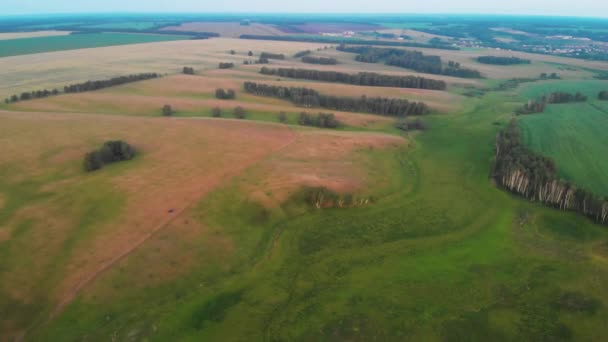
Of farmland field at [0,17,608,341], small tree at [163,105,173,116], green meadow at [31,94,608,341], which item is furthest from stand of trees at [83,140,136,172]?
small tree at [163,105,173,116]

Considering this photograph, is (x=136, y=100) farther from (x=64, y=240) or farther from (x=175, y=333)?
(x=175, y=333)

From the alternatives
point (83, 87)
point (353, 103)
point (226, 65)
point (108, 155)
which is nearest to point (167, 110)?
point (108, 155)

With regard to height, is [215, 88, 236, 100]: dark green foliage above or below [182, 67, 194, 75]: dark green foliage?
below

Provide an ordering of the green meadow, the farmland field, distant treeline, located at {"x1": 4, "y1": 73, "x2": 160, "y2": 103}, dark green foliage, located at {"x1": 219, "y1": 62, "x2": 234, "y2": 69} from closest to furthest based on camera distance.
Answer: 1. the green meadow
2. the farmland field
3. distant treeline, located at {"x1": 4, "y1": 73, "x2": 160, "y2": 103}
4. dark green foliage, located at {"x1": 219, "y1": 62, "x2": 234, "y2": 69}

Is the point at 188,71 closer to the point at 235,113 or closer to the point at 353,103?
the point at 235,113

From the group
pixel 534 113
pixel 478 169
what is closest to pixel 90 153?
pixel 478 169

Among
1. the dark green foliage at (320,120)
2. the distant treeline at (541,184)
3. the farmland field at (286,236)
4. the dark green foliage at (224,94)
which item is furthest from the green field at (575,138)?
the dark green foliage at (224,94)

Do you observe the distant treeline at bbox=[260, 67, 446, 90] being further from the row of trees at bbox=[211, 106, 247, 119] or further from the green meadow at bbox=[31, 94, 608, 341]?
the green meadow at bbox=[31, 94, 608, 341]
